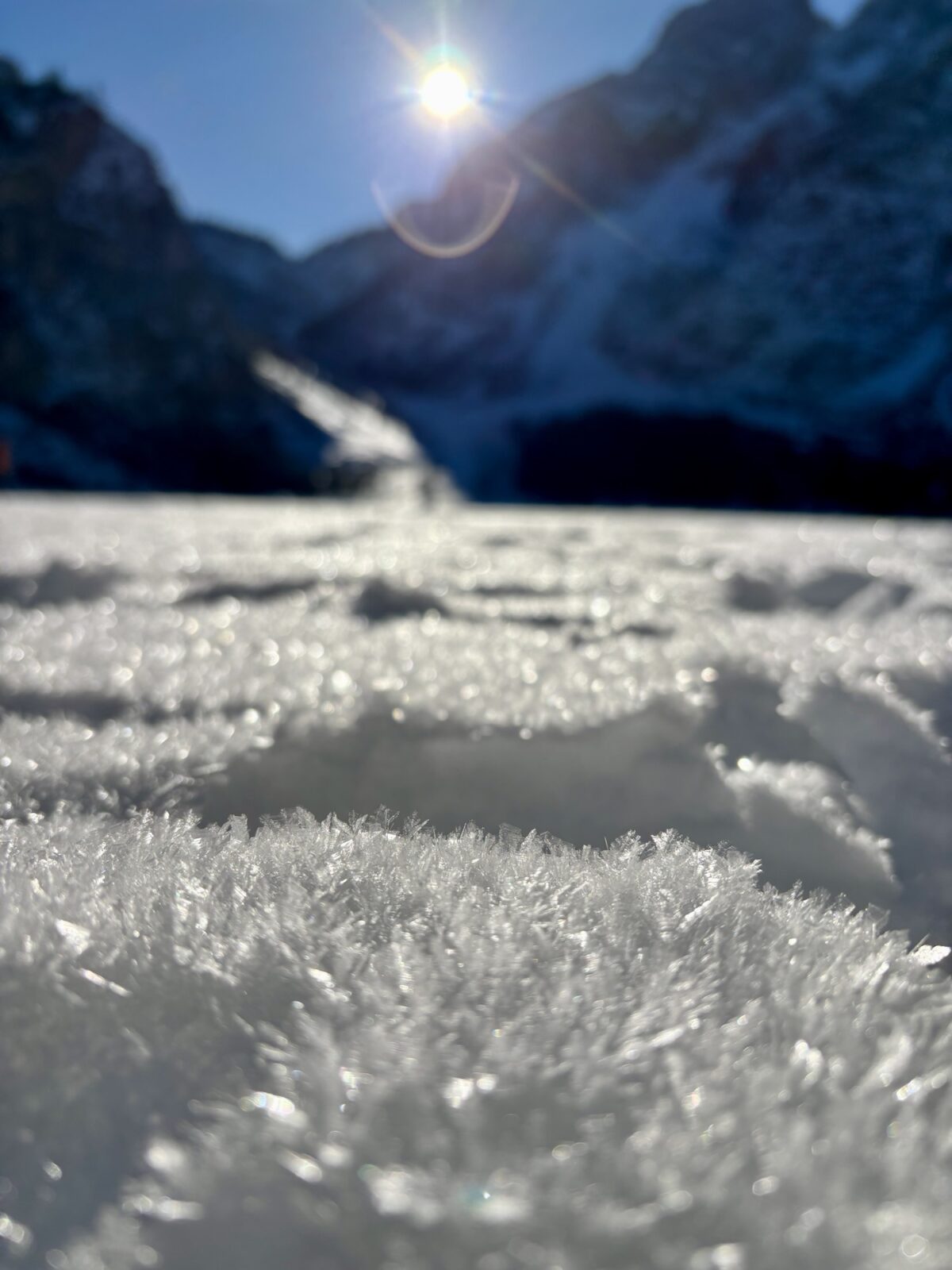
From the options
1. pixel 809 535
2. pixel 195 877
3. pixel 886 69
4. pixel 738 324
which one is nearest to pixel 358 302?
pixel 738 324

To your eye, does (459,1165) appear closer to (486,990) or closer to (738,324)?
(486,990)

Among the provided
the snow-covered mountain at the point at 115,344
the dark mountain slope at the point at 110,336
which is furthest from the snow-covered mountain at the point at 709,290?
the dark mountain slope at the point at 110,336

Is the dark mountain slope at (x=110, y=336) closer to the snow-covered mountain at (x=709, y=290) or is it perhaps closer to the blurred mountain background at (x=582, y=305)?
the blurred mountain background at (x=582, y=305)

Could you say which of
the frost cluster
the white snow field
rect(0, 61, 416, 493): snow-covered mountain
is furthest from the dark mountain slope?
the frost cluster

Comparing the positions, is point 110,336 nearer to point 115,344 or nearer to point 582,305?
point 115,344

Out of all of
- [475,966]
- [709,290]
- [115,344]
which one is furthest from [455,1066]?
[709,290]

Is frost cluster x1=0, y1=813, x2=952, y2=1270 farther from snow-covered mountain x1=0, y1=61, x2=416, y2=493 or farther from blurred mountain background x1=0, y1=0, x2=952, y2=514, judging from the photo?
snow-covered mountain x1=0, y1=61, x2=416, y2=493
